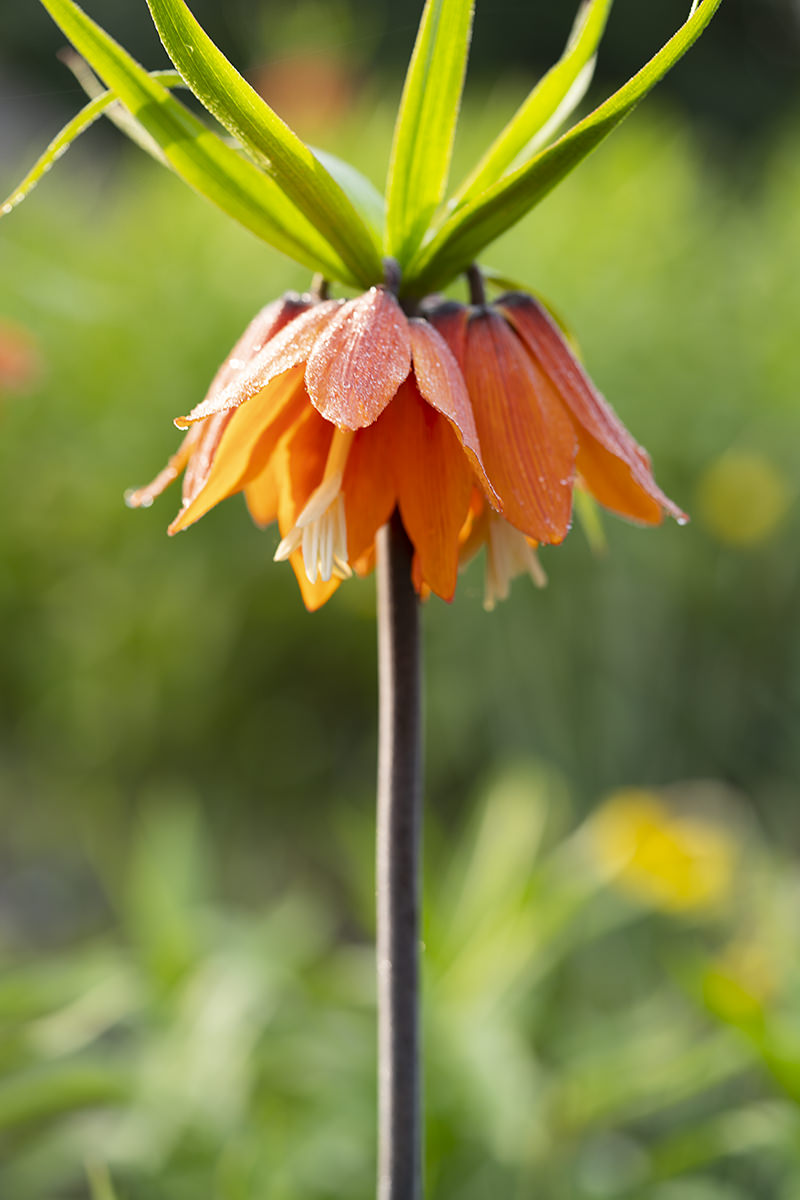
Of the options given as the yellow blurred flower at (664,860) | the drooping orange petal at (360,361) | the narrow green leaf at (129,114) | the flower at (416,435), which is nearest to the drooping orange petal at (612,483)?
the flower at (416,435)

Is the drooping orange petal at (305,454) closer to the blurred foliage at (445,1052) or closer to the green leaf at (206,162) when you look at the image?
the green leaf at (206,162)

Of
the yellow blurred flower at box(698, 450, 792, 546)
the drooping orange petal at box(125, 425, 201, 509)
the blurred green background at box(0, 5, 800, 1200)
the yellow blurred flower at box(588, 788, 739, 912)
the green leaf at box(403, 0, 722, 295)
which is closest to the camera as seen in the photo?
the green leaf at box(403, 0, 722, 295)

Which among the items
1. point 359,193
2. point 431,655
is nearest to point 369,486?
point 359,193

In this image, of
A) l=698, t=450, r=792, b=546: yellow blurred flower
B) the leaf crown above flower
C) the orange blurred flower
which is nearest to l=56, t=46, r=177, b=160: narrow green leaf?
the leaf crown above flower

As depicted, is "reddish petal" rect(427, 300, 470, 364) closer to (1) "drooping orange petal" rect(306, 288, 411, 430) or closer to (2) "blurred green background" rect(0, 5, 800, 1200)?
(1) "drooping orange petal" rect(306, 288, 411, 430)

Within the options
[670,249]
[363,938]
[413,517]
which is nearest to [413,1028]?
[413,517]

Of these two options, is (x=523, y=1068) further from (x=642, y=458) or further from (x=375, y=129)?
(x=375, y=129)
